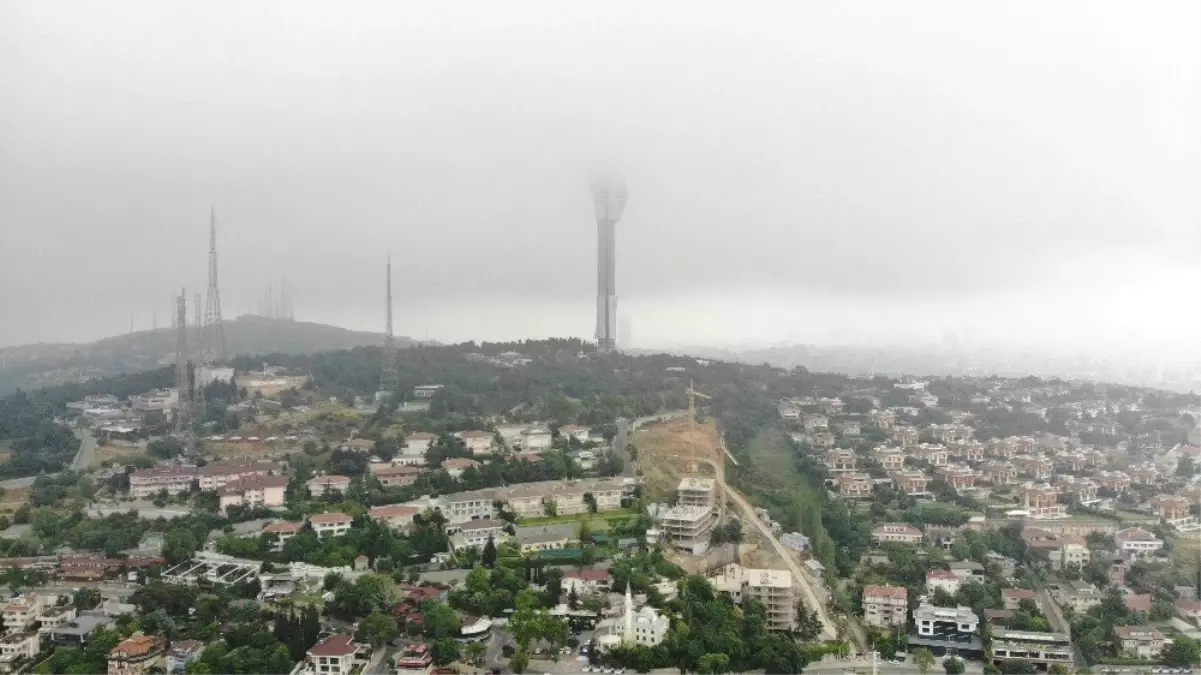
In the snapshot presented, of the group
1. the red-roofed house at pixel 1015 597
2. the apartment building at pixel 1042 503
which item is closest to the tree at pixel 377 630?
the red-roofed house at pixel 1015 597

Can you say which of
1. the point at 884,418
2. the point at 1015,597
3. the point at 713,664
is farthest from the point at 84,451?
the point at 884,418

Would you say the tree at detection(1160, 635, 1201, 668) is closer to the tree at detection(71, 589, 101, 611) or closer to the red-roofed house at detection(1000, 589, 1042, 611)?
the red-roofed house at detection(1000, 589, 1042, 611)

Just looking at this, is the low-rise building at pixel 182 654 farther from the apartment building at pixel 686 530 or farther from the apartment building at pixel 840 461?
the apartment building at pixel 840 461

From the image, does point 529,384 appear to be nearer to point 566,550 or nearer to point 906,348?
point 566,550

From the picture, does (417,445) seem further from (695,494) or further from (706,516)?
(706,516)

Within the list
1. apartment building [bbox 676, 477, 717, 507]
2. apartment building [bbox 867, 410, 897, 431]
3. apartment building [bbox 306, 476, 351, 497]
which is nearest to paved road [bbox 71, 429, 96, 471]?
apartment building [bbox 306, 476, 351, 497]
